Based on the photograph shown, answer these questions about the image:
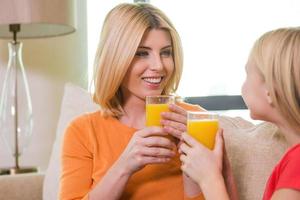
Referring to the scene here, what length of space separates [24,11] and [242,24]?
1721 millimetres

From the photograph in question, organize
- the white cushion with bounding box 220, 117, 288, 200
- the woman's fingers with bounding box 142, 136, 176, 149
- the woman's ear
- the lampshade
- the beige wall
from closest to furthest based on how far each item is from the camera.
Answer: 1. the woman's ear
2. the woman's fingers with bounding box 142, 136, 176, 149
3. the white cushion with bounding box 220, 117, 288, 200
4. the lampshade
5. the beige wall

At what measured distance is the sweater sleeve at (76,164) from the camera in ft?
5.41

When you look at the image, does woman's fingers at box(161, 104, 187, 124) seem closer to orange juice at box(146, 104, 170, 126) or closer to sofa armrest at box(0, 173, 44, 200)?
orange juice at box(146, 104, 170, 126)

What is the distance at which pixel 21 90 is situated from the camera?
297 cm

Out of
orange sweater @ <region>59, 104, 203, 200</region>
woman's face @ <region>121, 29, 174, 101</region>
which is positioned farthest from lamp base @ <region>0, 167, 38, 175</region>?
woman's face @ <region>121, 29, 174, 101</region>

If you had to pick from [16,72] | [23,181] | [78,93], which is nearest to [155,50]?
[78,93]

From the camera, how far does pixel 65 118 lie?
2354 millimetres

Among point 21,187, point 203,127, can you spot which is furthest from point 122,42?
point 21,187

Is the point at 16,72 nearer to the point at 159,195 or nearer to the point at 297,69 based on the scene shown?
the point at 159,195

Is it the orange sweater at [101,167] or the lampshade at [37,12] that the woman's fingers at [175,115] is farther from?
the lampshade at [37,12]

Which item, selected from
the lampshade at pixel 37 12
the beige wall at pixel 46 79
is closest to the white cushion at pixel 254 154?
the lampshade at pixel 37 12

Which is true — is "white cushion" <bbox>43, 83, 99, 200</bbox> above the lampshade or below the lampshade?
below

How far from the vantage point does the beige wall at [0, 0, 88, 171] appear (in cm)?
317

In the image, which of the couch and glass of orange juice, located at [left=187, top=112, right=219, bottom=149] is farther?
the couch
